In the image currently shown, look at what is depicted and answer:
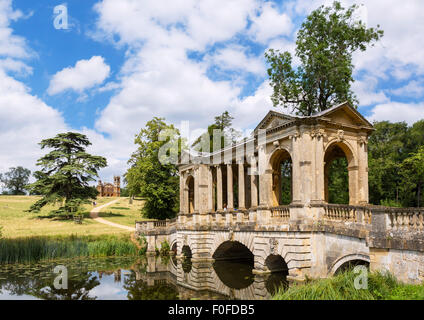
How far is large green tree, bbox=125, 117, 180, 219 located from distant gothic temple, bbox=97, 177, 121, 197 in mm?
57990

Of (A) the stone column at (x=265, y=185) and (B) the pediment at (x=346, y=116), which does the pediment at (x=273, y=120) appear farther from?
(B) the pediment at (x=346, y=116)

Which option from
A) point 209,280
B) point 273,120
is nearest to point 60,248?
point 209,280

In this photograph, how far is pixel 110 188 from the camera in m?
99.4

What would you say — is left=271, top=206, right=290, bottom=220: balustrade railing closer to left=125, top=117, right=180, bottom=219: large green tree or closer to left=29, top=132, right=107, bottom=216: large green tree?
left=125, top=117, right=180, bottom=219: large green tree

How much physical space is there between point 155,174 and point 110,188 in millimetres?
64996

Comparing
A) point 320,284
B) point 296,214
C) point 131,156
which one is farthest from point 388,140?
point 320,284

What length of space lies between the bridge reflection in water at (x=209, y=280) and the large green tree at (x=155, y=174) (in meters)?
11.6

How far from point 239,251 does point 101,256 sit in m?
10.9

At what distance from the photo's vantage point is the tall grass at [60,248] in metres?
24.4

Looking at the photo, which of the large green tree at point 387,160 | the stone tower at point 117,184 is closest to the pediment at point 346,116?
the large green tree at point 387,160

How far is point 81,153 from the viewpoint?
44312mm

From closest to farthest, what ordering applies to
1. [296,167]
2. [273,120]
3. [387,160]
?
[296,167]
[273,120]
[387,160]

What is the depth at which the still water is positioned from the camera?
54.4ft

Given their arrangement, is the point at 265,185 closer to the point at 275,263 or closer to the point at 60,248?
the point at 275,263
